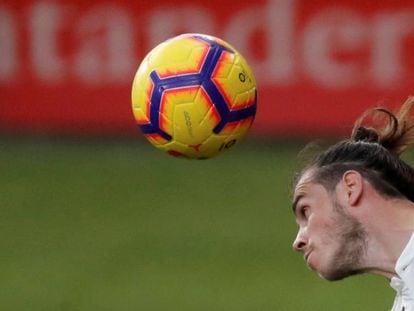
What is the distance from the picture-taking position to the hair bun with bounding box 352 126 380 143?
5984 millimetres

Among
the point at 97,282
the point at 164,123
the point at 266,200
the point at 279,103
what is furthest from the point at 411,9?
the point at 164,123

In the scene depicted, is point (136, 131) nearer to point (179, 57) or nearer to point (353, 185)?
point (179, 57)

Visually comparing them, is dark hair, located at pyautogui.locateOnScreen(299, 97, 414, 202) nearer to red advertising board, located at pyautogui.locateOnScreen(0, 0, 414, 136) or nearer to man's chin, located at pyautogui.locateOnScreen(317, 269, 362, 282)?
man's chin, located at pyautogui.locateOnScreen(317, 269, 362, 282)

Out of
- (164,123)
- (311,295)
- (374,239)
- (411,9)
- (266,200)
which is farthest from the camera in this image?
(411,9)

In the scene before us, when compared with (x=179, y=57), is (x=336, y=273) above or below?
below

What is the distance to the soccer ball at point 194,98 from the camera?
257 inches

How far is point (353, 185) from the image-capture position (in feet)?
18.9

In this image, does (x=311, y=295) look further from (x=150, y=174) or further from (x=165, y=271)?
(x=150, y=174)

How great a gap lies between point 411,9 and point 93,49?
2771mm

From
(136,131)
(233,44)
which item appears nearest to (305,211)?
(233,44)

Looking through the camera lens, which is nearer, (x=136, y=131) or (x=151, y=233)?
(x=151, y=233)

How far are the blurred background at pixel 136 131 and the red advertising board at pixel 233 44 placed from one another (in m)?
0.01

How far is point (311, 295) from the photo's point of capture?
948cm

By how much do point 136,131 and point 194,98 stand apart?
5.83 m
